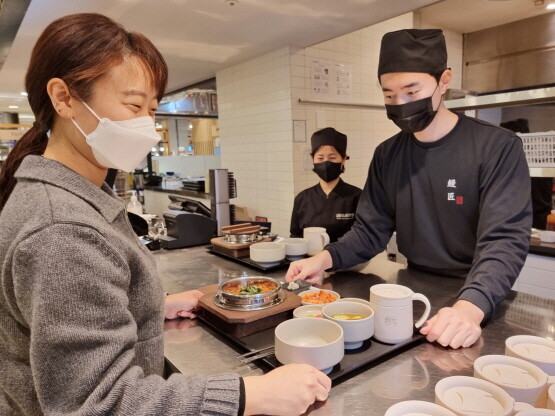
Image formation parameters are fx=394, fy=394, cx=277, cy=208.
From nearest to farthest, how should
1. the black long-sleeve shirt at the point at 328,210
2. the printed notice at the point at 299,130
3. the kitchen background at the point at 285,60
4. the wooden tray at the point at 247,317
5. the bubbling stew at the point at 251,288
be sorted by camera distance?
the wooden tray at the point at 247,317 < the bubbling stew at the point at 251,288 < the black long-sleeve shirt at the point at 328,210 < the kitchen background at the point at 285,60 < the printed notice at the point at 299,130

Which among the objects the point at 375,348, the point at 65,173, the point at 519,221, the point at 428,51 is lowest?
the point at 375,348

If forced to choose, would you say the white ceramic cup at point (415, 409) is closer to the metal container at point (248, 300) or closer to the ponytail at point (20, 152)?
the metal container at point (248, 300)

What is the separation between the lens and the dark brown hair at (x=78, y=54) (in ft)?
2.51

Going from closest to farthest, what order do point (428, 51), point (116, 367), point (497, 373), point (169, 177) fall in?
point (116, 367) < point (497, 373) < point (428, 51) < point (169, 177)

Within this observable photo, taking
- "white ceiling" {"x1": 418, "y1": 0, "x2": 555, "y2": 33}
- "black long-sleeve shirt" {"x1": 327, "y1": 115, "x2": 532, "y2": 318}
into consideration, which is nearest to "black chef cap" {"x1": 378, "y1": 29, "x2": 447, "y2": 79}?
"black long-sleeve shirt" {"x1": 327, "y1": 115, "x2": 532, "y2": 318}

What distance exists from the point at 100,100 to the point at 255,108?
388 centimetres

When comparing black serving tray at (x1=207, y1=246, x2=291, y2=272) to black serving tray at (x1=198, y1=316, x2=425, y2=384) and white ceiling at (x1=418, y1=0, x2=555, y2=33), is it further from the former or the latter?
white ceiling at (x1=418, y1=0, x2=555, y2=33)

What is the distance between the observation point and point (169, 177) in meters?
6.82

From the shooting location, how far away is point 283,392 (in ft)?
2.44

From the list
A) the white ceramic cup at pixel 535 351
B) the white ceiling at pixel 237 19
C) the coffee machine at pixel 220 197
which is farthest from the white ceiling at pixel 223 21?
the white ceramic cup at pixel 535 351

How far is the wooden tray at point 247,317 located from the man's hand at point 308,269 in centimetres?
25

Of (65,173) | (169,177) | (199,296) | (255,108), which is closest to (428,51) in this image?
(199,296)

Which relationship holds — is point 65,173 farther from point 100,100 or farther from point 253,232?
point 253,232

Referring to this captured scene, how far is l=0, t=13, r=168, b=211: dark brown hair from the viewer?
0.77 metres
